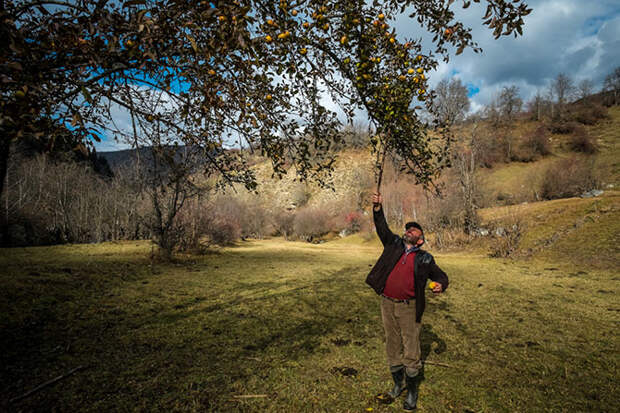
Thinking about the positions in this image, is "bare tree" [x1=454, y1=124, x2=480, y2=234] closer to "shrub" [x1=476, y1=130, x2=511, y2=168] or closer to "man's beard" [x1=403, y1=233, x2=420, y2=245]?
"man's beard" [x1=403, y1=233, x2=420, y2=245]

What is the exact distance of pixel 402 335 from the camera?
3.39m

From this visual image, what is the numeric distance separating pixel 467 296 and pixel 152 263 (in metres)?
10.6

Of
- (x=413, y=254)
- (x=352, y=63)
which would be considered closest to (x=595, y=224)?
(x=413, y=254)

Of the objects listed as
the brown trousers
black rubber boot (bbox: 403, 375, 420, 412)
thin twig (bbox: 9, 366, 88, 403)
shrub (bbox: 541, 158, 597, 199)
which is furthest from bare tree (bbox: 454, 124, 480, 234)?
thin twig (bbox: 9, 366, 88, 403)

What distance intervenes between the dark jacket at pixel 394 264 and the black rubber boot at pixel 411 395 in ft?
2.23

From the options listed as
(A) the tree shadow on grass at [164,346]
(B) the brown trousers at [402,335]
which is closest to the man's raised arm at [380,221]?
(B) the brown trousers at [402,335]

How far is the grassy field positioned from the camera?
3.22 metres

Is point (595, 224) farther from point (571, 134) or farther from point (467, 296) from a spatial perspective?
point (571, 134)

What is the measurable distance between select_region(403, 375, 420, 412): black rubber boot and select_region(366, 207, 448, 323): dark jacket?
0.68m

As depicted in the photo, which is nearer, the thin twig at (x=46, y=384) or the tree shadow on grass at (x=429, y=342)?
the thin twig at (x=46, y=384)

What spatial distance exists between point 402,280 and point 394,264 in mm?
214

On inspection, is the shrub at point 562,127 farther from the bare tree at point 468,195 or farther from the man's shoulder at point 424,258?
the man's shoulder at point 424,258

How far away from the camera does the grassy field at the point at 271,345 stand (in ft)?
10.6

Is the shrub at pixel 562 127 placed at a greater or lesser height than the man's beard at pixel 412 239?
greater
